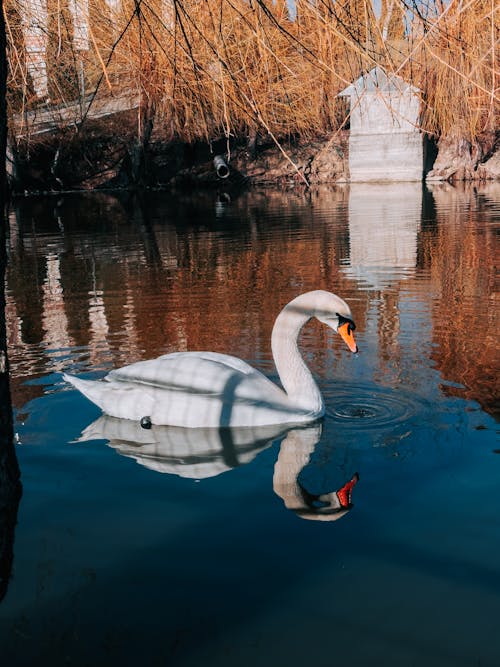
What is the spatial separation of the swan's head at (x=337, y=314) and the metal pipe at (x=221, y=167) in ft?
114

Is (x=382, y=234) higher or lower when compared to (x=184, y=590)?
higher

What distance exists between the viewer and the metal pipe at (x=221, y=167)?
40219mm

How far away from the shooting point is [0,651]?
314 centimetres

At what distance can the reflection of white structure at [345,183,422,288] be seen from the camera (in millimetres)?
12453

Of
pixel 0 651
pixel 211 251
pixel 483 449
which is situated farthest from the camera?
pixel 211 251

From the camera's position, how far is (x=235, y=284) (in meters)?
11.6

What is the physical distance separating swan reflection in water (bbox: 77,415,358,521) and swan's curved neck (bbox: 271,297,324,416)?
0.18 metres

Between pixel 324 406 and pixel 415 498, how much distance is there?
1583mm

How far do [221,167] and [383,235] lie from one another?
79.5 ft

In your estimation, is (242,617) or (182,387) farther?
(182,387)

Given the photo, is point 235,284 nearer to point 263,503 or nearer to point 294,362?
point 294,362

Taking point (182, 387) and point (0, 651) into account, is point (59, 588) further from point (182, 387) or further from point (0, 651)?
point (182, 387)

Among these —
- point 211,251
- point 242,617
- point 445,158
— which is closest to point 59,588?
point 242,617

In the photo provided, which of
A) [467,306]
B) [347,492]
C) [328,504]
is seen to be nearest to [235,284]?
[467,306]
